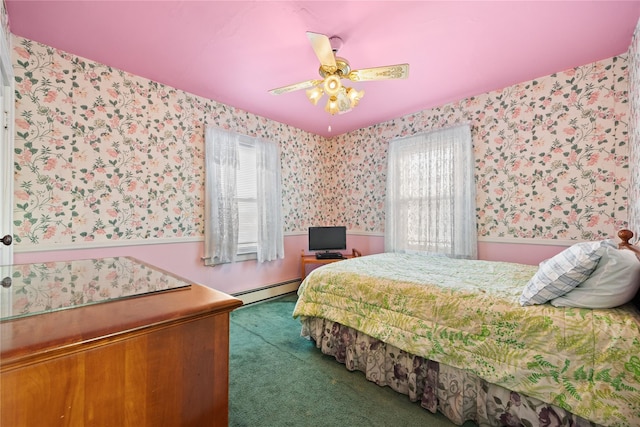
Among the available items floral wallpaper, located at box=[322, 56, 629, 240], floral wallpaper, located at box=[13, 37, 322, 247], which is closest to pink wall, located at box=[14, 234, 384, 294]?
floral wallpaper, located at box=[13, 37, 322, 247]

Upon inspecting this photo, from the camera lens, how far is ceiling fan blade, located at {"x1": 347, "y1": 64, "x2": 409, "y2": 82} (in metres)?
1.94

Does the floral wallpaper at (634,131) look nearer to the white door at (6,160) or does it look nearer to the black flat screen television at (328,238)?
the black flat screen television at (328,238)

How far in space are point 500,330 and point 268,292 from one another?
9.56 feet

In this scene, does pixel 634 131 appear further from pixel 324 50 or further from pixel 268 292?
pixel 268 292

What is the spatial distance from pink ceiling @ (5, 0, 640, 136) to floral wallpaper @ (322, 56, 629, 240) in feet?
0.73

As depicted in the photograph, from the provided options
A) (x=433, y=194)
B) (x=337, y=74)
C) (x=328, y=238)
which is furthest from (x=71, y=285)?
(x=433, y=194)

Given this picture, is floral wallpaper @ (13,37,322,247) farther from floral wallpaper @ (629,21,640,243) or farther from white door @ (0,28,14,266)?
floral wallpaper @ (629,21,640,243)

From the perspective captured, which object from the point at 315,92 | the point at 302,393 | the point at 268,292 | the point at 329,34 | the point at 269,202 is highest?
the point at 329,34

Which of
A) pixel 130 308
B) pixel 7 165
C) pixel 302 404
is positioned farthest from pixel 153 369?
pixel 7 165

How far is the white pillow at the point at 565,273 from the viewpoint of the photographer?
4.31ft

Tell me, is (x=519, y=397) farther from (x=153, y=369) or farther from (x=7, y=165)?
(x=7, y=165)

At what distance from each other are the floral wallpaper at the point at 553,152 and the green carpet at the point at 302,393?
219 cm

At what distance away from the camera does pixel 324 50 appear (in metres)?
1.87

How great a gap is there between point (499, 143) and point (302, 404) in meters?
3.16
